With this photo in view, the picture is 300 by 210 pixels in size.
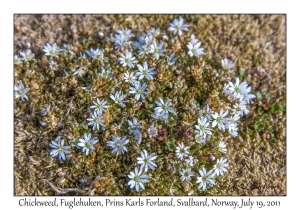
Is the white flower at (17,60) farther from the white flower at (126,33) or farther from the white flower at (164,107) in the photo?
the white flower at (164,107)

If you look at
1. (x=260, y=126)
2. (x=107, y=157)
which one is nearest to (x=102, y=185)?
(x=107, y=157)

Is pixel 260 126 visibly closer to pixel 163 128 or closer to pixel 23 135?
pixel 163 128

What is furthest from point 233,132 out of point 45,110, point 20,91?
point 20,91

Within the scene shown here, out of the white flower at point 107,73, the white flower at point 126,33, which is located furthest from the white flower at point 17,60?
the white flower at point 126,33

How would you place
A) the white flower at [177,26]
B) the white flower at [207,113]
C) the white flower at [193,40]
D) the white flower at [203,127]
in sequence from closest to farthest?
the white flower at [203,127] → the white flower at [207,113] → the white flower at [193,40] → the white flower at [177,26]

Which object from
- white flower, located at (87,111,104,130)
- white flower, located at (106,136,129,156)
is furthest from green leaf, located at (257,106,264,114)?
white flower, located at (87,111,104,130)

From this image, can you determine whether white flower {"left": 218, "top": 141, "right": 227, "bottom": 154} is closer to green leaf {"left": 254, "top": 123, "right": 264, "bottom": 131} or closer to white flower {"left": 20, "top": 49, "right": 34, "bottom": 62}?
green leaf {"left": 254, "top": 123, "right": 264, "bottom": 131}

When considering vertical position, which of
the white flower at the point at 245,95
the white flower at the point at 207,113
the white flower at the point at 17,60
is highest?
the white flower at the point at 17,60

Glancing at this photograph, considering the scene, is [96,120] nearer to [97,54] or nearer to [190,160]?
[97,54]
